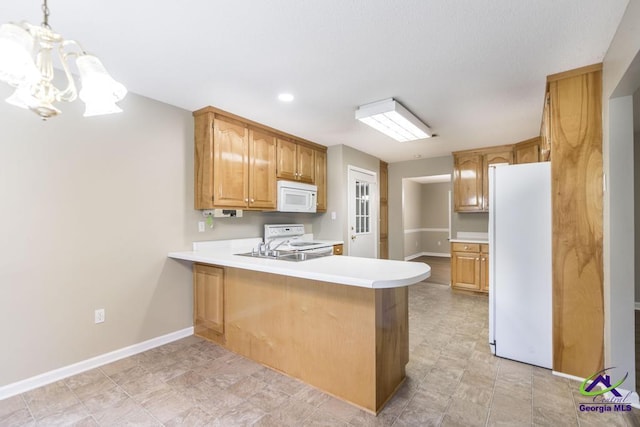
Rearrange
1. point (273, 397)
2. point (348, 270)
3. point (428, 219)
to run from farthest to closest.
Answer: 1. point (428, 219)
2. point (273, 397)
3. point (348, 270)

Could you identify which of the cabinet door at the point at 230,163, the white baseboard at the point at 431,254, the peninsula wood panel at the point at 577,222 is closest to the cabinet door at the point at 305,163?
the cabinet door at the point at 230,163

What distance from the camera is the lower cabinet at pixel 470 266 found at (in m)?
4.50

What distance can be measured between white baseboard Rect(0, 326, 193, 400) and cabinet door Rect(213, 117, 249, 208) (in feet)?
4.63

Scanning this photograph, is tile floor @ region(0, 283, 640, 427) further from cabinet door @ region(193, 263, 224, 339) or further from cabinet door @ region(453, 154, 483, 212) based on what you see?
cabinet door @ region(453, 154, 483, 212)

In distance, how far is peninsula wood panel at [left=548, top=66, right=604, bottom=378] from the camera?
2.14m

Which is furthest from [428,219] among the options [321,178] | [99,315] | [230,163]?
[99,315]

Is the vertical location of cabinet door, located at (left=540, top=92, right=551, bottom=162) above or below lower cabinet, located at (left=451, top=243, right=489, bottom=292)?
above

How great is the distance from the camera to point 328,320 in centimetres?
203

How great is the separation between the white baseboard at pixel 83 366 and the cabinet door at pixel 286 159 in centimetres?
213

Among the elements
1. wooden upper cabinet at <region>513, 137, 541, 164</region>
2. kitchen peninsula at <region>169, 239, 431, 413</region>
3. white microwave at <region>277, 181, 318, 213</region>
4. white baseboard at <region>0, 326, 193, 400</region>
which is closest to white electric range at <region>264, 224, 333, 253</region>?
white microwave at <region>277, 181, 318, 213</region>

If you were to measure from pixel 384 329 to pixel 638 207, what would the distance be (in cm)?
420

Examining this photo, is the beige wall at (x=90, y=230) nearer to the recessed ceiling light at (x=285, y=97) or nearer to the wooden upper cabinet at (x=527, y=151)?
the recessed ceiling light at (x=285, y=97)

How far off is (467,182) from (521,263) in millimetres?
2656

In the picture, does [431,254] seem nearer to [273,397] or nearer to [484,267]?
[484,267]
